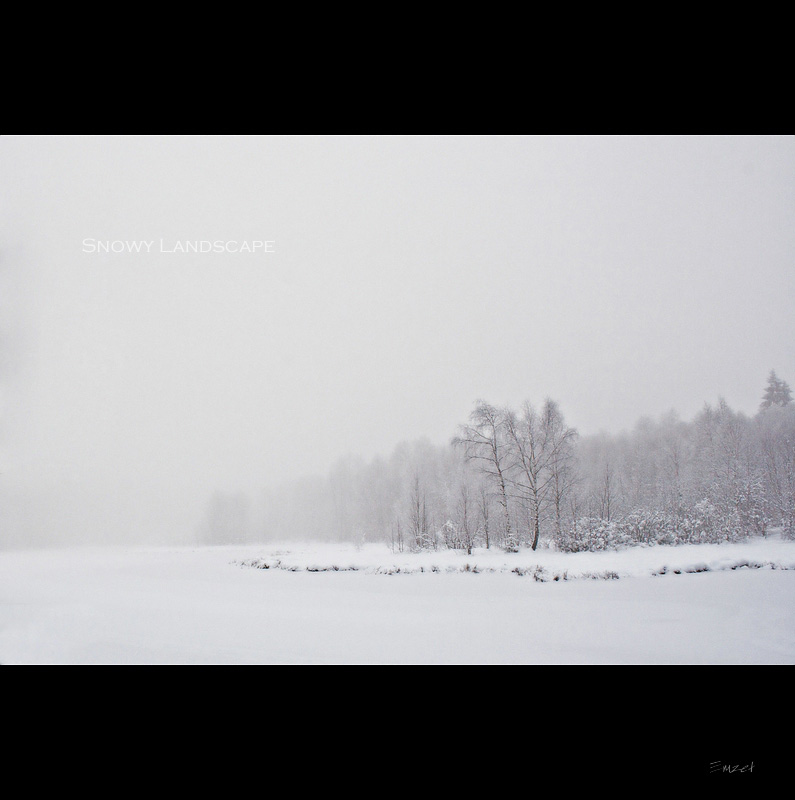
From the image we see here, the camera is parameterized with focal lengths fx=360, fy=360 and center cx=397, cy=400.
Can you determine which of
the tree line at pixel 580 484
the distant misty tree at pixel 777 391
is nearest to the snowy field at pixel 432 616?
the tree line at pixel 580 484

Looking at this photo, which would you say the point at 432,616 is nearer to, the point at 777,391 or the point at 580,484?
the point at 580,484

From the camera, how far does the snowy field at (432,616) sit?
9.12 ft

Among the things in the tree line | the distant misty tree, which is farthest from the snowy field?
the distant misty tree

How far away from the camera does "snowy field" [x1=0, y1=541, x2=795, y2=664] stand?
278cm

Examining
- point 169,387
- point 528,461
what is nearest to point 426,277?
point 169,387

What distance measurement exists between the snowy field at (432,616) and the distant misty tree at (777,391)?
1093 centimetres

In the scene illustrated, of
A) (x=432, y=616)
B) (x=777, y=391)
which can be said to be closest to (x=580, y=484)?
(x=777, y=391)

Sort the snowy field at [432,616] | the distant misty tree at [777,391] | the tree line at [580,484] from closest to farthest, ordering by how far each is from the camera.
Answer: the snowy field at [432,616], the tree line at [580,484], the distant misty tree at [777,391]

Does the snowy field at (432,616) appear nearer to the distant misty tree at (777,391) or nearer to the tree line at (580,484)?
the tree line at (580,484)

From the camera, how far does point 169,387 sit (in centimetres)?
2697

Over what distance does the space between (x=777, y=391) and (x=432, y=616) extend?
1958 centimetres
